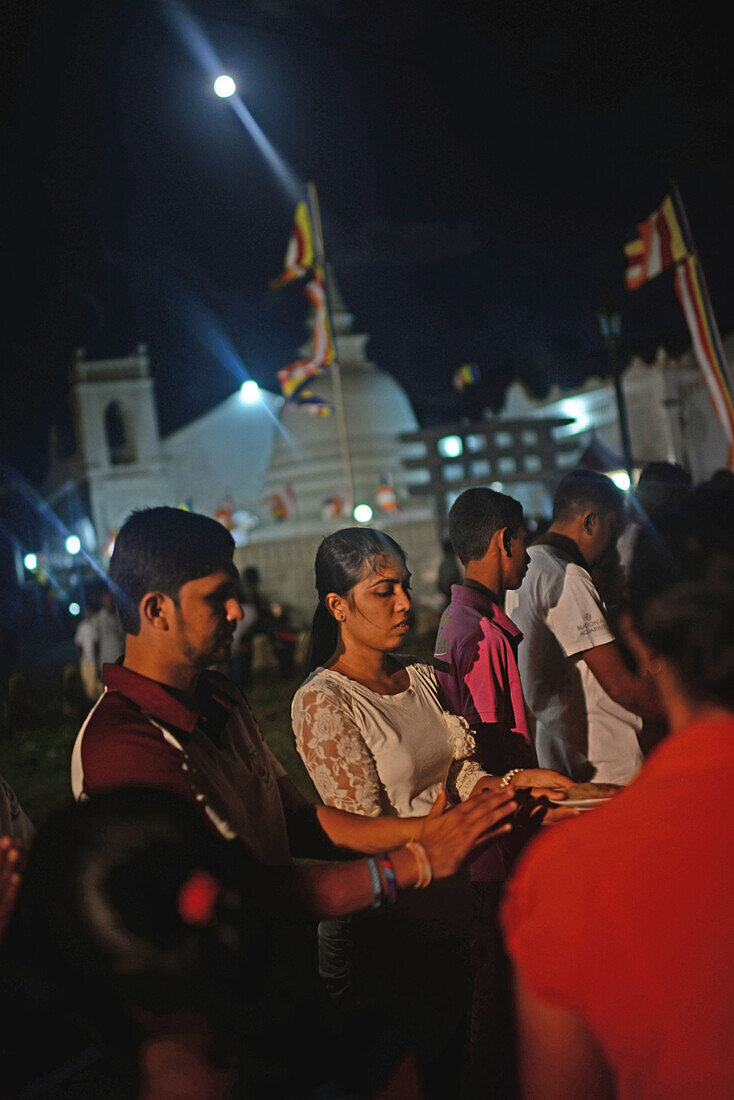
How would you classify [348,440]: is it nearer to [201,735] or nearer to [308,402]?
[308,402]

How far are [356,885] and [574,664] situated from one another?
5.84 feet

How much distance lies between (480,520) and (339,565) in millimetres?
749

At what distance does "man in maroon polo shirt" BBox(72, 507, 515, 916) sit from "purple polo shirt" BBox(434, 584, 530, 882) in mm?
818

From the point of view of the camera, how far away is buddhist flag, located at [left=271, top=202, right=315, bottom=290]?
17.8 metres

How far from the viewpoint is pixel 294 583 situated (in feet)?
84.1

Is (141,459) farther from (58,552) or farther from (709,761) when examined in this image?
(709,761)

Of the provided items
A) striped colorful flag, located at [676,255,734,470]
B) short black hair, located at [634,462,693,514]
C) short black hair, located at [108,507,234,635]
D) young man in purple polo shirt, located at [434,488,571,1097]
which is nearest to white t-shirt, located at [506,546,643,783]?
young man in purple polo shirt, located at [434,488,571,1097]

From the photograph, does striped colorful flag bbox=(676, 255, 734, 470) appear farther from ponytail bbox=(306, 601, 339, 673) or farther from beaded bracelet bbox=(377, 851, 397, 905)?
beaded bracelet bbox=(377, 851, 397, 905)

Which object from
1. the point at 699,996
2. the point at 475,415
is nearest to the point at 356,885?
the point at 699,996

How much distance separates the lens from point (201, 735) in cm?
202

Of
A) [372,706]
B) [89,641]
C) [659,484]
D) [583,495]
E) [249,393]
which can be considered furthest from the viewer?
[249,393]

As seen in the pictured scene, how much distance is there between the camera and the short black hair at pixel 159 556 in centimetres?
205

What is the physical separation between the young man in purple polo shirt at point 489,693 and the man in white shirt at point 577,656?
0.16 meters

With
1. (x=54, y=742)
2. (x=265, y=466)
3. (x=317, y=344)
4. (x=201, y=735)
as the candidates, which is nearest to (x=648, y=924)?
(x=201, y=735)
